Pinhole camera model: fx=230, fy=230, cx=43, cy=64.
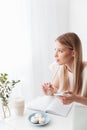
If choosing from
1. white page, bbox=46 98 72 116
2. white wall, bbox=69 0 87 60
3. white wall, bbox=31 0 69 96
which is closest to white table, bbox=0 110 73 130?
white page, bbox=46 98 72 116

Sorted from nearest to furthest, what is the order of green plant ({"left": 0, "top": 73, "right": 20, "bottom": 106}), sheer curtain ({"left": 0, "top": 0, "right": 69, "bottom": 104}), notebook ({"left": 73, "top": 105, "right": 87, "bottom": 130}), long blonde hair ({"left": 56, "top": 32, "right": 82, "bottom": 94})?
notebook ({"left": 73, "top": 105, "right": 87, "bottom": 130})
green plant ({"left": 0, "top": 73, "right": 20, "bottom": 106})
long blonde hair ({"left": 56, "top": 32, "right": 82, "bottom": 94})
sheer curtain ({"left": 0, "top": 0, "right": 69, "bottom": 104})

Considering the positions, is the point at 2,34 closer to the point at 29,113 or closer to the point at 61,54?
the point at 61,54

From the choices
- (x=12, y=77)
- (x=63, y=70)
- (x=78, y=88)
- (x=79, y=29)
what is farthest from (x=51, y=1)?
(x=78, y=88)

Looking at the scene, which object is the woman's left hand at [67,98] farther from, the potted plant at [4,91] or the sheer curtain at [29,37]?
the sheer curtain at [29,37]

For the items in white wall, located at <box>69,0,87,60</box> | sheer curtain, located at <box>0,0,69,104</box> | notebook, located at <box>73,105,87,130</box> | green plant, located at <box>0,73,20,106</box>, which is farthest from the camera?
white wall, located at <box>69,0,87,60</box>

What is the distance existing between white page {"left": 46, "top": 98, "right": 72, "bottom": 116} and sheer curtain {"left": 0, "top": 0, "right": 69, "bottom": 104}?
3.43 ft

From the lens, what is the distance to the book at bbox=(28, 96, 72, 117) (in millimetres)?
1360

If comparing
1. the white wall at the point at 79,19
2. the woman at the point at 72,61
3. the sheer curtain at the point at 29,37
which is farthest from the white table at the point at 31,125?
the white wall at the point at 79,19

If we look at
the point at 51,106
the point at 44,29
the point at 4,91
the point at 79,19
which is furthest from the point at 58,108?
the point at 79,19

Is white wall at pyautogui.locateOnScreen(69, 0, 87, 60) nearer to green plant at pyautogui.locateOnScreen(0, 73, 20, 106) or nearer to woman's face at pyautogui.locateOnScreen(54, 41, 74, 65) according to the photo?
woman's face at pyautogui.locateOnScreen(54, 41, 74, 65)

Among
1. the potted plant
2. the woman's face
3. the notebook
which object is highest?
the woman's face

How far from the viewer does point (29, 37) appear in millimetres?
2488

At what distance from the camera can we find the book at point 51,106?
1360mm

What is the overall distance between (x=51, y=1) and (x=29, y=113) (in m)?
1.59
